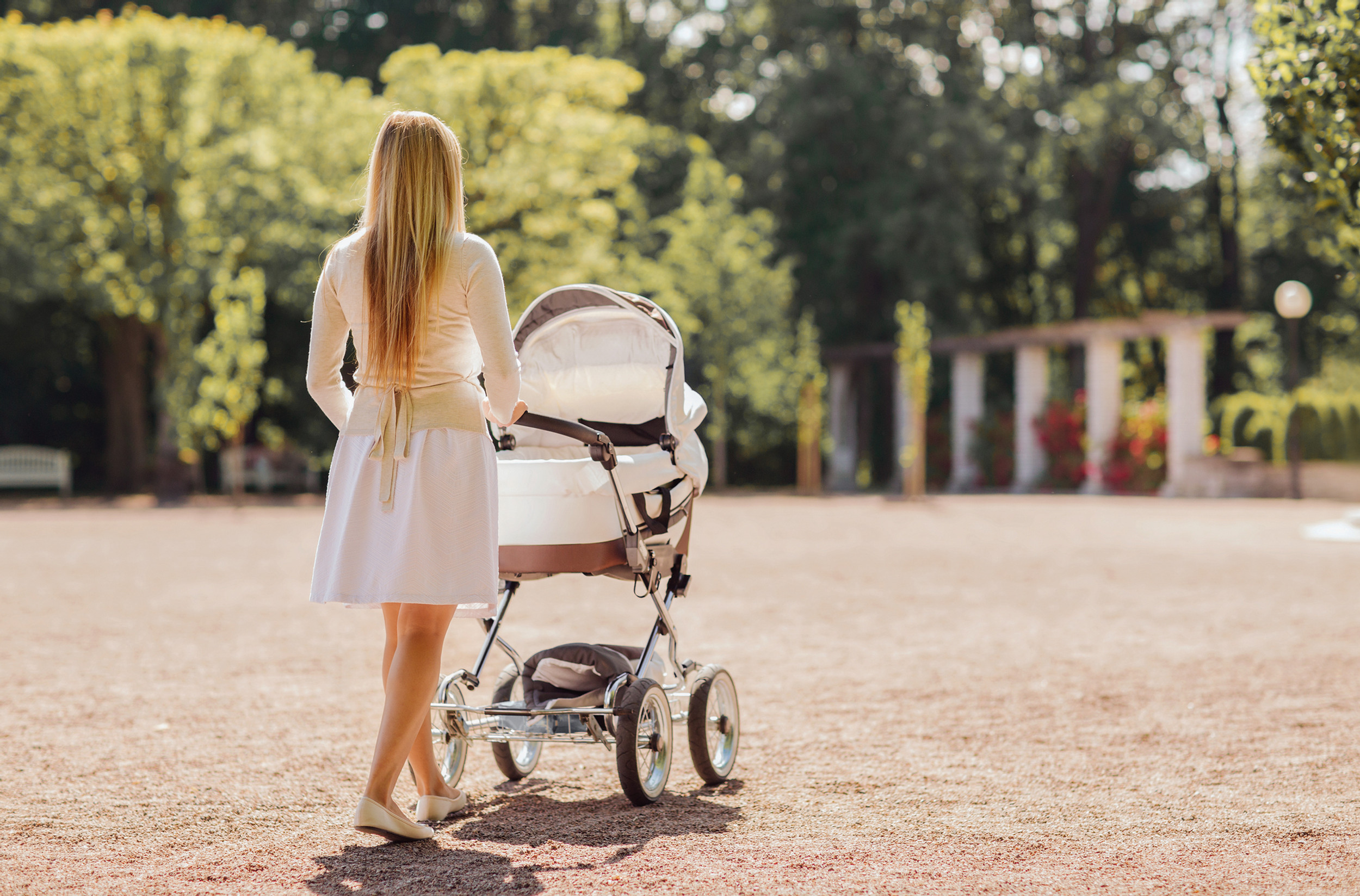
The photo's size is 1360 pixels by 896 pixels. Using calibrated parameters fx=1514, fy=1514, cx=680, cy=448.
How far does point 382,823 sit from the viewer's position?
4.06 metres

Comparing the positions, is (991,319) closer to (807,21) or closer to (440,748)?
(807,21)

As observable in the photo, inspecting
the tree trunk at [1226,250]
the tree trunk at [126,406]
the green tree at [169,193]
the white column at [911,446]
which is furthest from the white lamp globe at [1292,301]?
the tree trunk at [126,406]

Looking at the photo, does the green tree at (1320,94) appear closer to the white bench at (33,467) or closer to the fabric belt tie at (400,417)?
the fabric belt tie at (400,417)

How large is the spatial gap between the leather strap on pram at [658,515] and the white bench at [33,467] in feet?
87.9

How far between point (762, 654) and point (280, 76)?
77.6 feet

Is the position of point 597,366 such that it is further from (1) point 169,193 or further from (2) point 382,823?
(1) point 169,193

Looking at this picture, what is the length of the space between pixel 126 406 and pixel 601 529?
28.2 meters

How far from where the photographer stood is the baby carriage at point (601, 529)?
4742mm

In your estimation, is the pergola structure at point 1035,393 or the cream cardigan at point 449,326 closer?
the cream cardigan at point 449,326

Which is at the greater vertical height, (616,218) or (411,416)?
(616,218)

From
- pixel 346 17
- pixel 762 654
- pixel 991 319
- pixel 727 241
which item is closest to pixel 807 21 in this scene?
pixel 727 241

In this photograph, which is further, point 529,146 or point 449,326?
point 529,146

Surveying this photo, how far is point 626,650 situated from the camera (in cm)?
518

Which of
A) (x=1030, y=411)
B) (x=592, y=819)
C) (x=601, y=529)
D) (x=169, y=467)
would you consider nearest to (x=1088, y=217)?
(x=1030, y=411)
